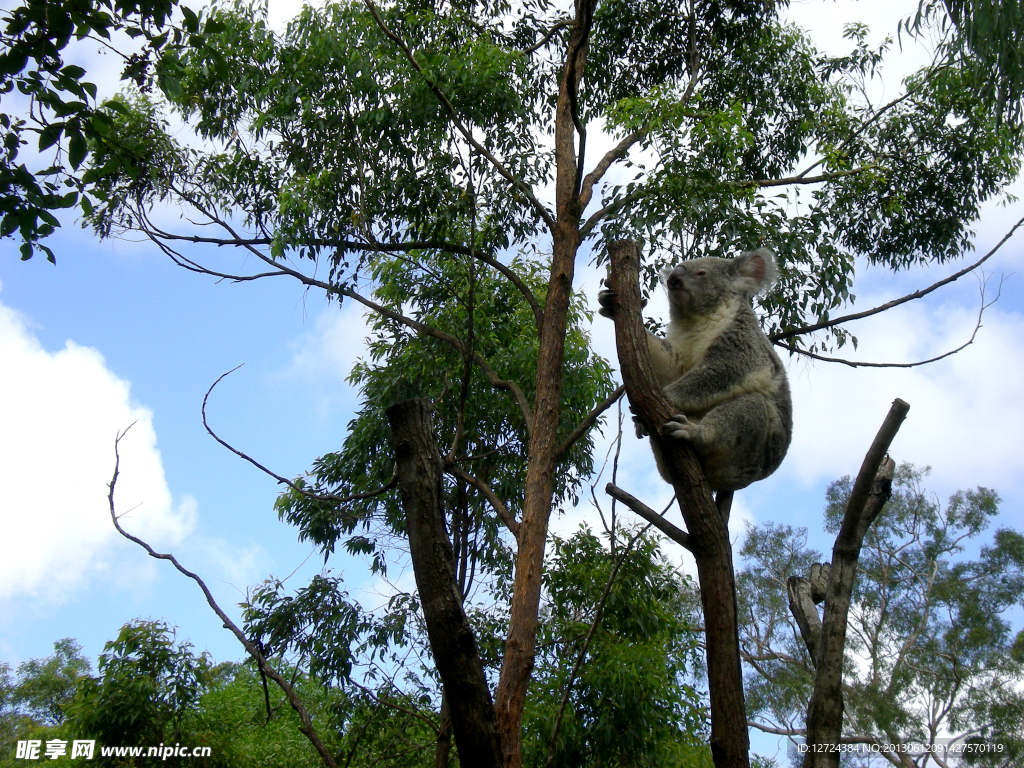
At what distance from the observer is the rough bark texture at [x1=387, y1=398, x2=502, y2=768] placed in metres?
2.34

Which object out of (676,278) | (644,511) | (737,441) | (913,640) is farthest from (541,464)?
(913,640)

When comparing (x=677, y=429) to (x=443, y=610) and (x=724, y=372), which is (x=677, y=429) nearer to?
(x=724, y=372)

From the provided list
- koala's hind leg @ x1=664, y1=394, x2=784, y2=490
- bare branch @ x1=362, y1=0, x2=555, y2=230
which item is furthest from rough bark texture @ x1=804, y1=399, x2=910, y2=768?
bare branch @ x1=362, y1=0, x2=555, y2=230

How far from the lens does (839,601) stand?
128 inches

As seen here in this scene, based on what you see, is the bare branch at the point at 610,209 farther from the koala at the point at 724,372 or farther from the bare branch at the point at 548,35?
the bare branch at the point at 548,35

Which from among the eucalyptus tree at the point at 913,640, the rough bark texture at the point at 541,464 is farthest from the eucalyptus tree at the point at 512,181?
the eucalyptus tree at the point at 913,640

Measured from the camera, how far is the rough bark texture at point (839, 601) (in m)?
3.05

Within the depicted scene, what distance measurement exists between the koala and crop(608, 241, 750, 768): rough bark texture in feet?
0.39

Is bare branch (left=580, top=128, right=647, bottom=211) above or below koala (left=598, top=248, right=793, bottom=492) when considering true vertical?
above

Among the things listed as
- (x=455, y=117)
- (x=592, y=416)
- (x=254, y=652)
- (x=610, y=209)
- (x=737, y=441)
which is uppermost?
(x=610, y=209)

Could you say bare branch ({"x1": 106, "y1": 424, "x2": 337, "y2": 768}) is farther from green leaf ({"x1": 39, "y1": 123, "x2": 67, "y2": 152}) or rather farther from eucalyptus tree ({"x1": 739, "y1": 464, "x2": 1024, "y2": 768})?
eucalyptus tree ({"x1": 739, "y1": 464, "x2": 1024, "y2": 768})

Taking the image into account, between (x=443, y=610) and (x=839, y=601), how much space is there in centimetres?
180

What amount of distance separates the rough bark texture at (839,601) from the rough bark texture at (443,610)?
1.41m

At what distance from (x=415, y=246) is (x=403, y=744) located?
13.3 feet
